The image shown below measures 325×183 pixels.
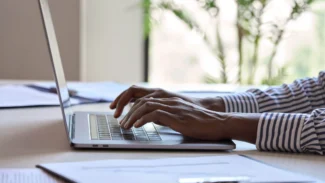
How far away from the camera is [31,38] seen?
3215 mm

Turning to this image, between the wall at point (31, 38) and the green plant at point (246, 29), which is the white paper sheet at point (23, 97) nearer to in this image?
the wall at point (31, 38)

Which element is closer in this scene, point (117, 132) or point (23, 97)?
point (117, 132)

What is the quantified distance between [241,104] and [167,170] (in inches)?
24.3

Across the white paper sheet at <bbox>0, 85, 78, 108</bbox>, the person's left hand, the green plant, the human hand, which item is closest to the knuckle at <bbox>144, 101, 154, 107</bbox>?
the person's left hand

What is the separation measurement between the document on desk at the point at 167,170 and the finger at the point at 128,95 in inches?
18.6

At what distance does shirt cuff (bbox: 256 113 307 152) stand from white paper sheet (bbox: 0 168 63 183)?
0.42 metres

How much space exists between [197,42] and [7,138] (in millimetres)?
2521

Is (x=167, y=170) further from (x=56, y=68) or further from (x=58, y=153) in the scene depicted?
(x=56, y=68)

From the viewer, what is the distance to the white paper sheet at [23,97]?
5.16 feet

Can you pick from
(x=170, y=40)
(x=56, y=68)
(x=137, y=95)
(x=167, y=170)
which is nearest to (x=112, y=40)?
(x=170, y=40)

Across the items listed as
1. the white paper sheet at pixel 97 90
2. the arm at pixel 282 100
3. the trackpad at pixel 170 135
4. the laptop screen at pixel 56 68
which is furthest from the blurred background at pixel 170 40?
the trackpad at pixel 170 135

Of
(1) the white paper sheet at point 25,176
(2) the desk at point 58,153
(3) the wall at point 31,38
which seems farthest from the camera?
(3) the wall at point 31,38

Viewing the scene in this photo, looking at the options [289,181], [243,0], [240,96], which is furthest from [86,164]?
[243,0]

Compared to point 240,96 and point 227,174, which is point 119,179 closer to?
point 227,174
